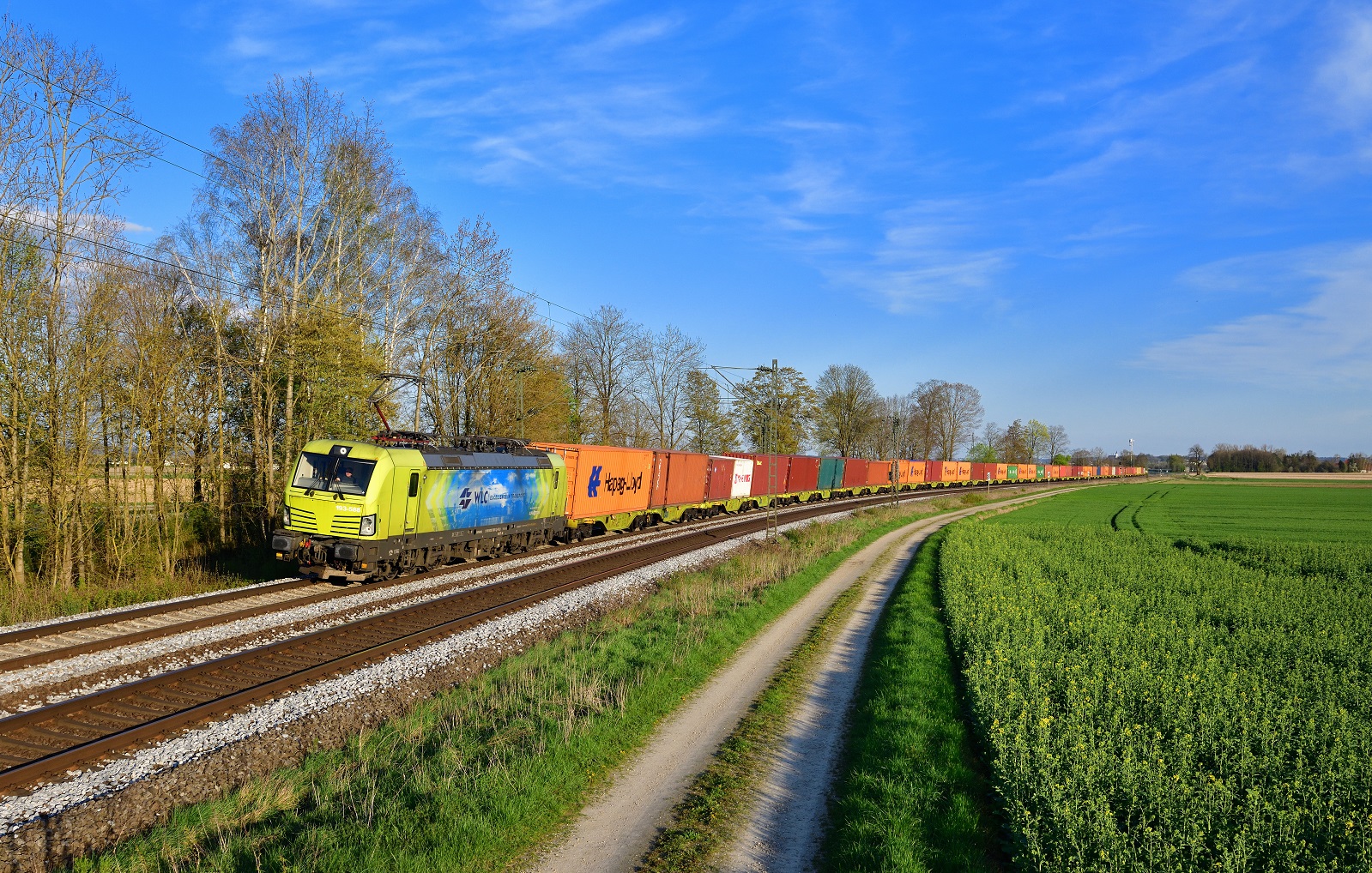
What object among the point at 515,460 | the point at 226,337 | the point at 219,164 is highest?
the point at 219,164

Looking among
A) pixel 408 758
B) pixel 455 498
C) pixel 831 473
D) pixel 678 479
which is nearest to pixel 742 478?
pixel 678 479

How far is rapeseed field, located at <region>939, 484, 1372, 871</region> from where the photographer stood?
6.23m

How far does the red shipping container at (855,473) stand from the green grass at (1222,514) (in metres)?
13.2

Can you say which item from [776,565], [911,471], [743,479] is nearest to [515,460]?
[776,565]

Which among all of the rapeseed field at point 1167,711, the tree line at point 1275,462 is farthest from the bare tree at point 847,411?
the tree line at point 1275,462

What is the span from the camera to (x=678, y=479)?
34.3 meters

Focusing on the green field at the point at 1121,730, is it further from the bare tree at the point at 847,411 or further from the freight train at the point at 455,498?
the bare tree at the point at 847,411

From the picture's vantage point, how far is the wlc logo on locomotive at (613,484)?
88.6 feet

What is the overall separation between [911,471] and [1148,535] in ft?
114

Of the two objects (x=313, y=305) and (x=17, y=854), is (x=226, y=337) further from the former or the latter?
(x=17, y=854)

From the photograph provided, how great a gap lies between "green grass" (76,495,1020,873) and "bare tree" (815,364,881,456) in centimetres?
7577

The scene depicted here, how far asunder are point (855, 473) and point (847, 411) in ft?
88.5

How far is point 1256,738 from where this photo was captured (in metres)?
8.68

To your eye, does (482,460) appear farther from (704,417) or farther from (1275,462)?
(1275,462)
